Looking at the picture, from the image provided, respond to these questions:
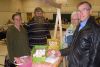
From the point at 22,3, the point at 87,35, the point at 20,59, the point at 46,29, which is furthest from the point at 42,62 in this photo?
the point at 22,3

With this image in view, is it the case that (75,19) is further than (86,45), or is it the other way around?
(75,19)

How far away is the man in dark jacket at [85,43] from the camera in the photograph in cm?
198

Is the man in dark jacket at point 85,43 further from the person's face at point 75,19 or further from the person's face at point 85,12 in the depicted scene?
the person's face at point 75,19

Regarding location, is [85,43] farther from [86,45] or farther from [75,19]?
[75,19]

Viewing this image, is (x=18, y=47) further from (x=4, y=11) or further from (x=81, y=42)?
(x=4, y=11)

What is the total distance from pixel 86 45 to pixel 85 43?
20mm

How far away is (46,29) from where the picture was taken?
3.64 m

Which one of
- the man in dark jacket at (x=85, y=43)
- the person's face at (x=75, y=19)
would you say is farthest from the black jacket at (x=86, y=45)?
the person's face at (x=75, y=19)

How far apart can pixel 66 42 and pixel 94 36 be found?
0.96 metres

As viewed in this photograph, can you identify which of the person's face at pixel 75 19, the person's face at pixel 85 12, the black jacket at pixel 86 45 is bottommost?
the black jacket at pixel 86 45

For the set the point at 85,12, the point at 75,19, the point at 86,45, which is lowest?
the point at 86,45

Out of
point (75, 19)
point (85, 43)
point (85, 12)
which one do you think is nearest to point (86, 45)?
point (85, 43)

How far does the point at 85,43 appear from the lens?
198 centimetres

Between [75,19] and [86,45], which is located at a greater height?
[75,19]
